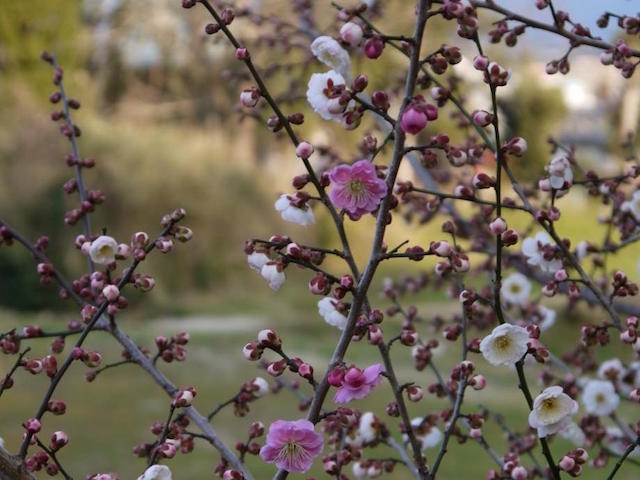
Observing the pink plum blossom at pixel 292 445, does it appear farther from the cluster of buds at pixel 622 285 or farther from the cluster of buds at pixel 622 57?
the cluster of buds at pixel 622 57

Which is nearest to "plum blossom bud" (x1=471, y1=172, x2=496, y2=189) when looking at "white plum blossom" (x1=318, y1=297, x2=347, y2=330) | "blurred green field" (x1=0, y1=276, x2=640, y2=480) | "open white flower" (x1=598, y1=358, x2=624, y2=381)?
"white plum blossom" (x1=318, y1=297, x2=347, y2=330)

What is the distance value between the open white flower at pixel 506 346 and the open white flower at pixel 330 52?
1.20ft

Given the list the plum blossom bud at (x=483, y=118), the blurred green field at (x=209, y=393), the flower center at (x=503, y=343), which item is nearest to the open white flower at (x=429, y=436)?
the flower center at (x=503, y=343)

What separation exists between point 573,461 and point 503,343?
15 centimetres

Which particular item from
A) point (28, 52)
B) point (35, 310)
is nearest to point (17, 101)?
point (28, 52)

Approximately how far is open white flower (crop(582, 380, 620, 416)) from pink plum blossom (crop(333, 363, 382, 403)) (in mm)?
1016

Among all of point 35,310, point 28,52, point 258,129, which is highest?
point 258,129

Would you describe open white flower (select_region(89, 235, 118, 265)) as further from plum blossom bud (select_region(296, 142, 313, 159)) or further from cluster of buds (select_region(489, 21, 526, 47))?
cluster of buds (select_region(489, 21, 526, 47))

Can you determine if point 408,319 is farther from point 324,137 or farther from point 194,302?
point 324,137

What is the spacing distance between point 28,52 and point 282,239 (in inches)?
507

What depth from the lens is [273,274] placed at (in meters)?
1.05

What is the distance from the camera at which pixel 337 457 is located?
1205 mm

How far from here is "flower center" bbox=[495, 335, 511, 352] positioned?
1.03 metres

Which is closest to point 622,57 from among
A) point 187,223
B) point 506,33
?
point 506,33
